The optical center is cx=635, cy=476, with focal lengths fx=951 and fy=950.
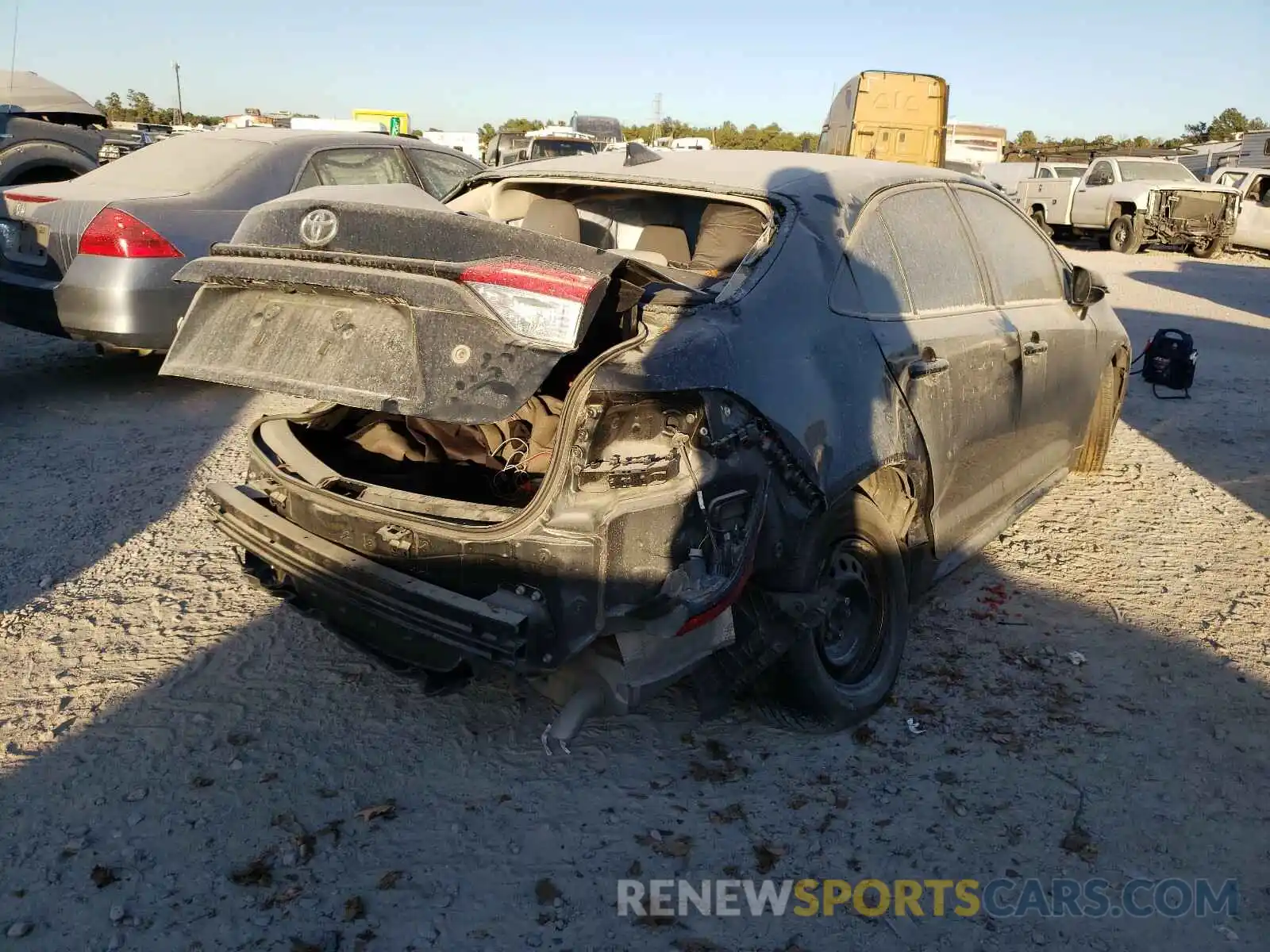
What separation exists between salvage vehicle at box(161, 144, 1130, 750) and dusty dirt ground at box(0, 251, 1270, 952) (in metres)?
0.37

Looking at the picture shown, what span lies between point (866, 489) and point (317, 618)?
1.86 metres

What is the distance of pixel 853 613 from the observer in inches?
131

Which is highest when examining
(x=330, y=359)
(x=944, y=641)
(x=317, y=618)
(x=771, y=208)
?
(x=771, y=208)

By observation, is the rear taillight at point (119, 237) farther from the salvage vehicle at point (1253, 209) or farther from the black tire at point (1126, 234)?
the salvage vehicle at point (1253, 209)

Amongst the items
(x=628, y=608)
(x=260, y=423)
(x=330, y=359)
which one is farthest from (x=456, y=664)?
(x=260, y=423)

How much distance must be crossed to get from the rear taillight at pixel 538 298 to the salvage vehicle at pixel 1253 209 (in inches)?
811

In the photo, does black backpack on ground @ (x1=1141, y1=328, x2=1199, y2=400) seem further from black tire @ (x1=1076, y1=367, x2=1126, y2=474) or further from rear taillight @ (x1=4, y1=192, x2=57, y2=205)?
rear taillight @ (x1=4, y1=192, x2=57, y2=205)

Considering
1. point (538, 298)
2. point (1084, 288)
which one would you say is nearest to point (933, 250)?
point (1084, 288)

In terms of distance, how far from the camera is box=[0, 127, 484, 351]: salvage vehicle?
18.9 ft

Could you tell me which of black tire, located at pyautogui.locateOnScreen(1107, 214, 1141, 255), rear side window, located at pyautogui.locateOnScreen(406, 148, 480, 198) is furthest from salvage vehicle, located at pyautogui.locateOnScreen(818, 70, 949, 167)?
rear side window, located at pyautogui.locateOnScreen(406, 148, 480, 198)

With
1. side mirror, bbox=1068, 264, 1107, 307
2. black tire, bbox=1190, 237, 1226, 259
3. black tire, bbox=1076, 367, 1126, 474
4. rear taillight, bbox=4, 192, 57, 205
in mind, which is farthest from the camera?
black tire, bbox=1190, 237, 1226, 259

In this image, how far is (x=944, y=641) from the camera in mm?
3848

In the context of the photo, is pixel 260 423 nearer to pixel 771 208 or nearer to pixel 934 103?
pixel 771 208

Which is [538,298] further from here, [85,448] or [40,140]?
[40,140]
